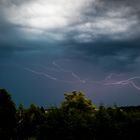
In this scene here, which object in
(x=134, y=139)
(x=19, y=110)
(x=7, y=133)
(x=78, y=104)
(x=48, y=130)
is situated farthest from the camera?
(x=78, y=104)

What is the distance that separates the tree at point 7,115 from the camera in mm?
61406

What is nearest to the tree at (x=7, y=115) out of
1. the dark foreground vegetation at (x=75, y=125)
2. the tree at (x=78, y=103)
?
the dark foreground vegetation at (x=75, y=125)

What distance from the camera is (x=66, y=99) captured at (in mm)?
85875

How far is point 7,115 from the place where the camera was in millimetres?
62375

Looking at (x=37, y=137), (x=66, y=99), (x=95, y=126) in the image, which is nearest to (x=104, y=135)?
(x=95, y=126)

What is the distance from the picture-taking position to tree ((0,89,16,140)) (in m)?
61.4

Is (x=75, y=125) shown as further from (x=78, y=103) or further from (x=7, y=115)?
(x=78, y=103)

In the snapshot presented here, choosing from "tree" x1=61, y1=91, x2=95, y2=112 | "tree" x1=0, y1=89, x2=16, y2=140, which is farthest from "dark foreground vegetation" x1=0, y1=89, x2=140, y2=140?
"tree" x1=61, y1=91, x2=95, y2=112

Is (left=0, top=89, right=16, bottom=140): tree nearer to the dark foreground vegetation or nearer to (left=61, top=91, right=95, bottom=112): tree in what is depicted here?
the dark foreground vegetation

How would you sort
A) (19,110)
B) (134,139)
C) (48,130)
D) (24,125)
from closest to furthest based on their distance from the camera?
(48,130) → (134,139) → (24,125) → (19,110)

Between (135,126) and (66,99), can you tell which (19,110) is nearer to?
(66,99)

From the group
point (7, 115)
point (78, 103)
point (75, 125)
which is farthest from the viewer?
point (78, 103)

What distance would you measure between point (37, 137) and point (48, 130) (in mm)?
2119

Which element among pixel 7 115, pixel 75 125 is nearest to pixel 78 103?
pixel 7 115
